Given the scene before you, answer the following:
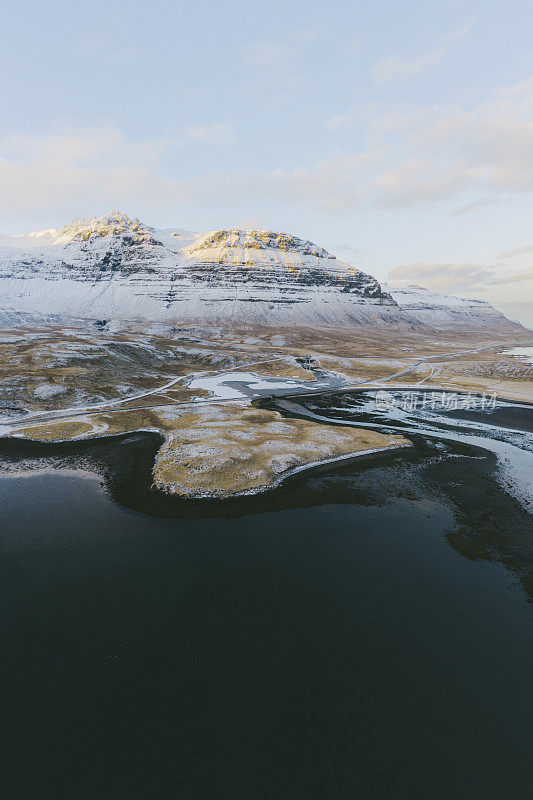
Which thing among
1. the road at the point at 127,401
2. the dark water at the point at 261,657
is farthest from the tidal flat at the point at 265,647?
the road at the point at 127,401

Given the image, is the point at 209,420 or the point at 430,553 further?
the point at 209,420

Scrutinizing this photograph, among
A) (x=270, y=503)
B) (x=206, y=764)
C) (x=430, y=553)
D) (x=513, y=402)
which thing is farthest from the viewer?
(x=513, y=402)

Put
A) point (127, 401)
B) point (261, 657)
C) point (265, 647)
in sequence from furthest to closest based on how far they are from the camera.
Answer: point (127, 401), point (265, 647), point (261, 657)

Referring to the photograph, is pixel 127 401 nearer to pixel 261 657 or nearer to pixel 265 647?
pixel 265 647

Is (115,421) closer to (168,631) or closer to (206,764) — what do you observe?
(168,631)

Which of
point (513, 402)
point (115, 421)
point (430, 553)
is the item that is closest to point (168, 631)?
point (430, 553)

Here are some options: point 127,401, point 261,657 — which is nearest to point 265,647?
point 261,657

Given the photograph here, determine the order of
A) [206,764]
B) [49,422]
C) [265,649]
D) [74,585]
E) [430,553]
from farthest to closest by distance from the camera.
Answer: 1. [49,422]
2. [430,553]
3. [74,585]
4. [265,649]
5. [206,764]

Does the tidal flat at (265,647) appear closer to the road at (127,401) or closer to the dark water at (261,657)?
the dark water at (261,657)

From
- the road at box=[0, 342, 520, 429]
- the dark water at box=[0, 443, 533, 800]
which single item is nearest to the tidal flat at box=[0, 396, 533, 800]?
the dark water at box=[0, 443, 533, 800]
